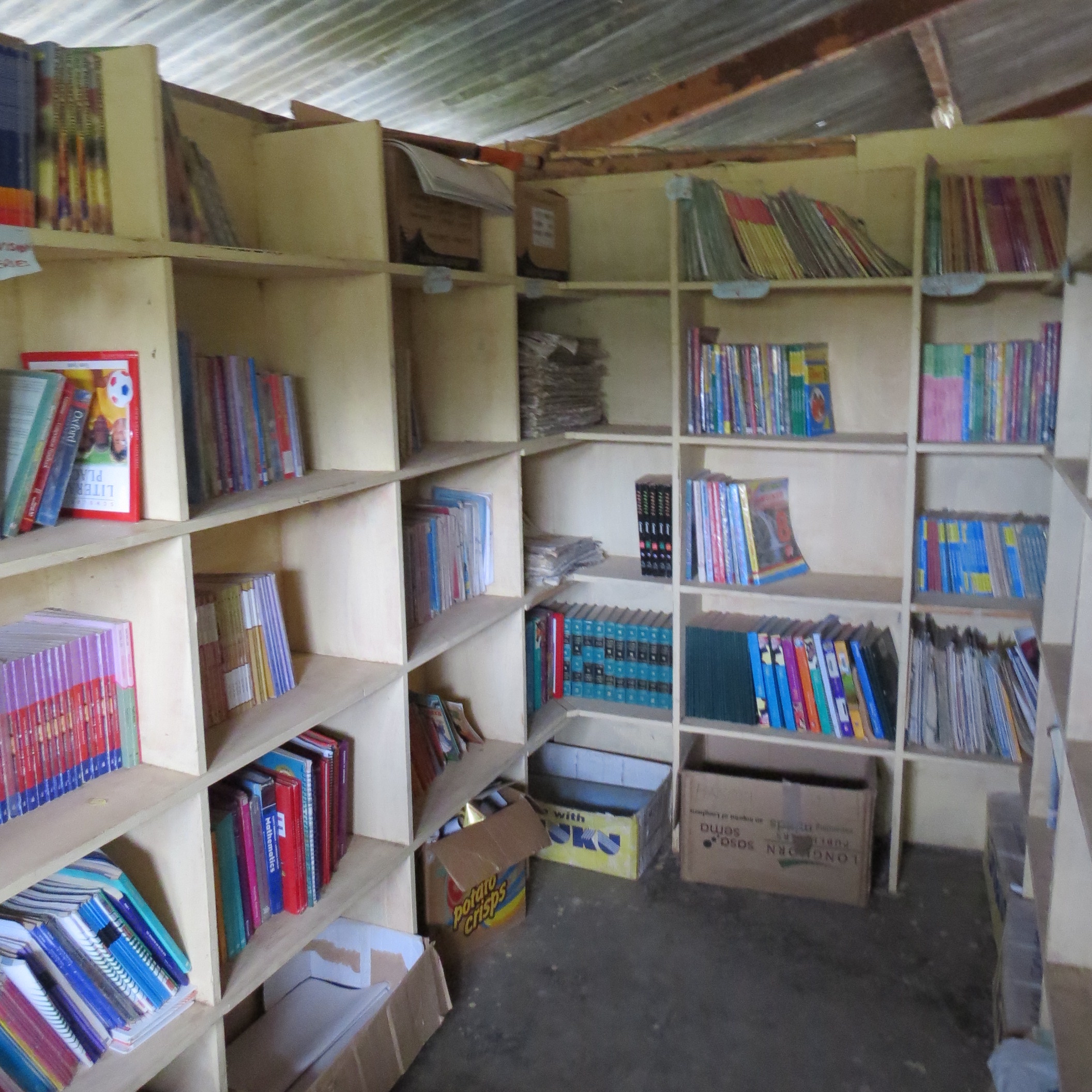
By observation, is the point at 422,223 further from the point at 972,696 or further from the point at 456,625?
the point at 972,696

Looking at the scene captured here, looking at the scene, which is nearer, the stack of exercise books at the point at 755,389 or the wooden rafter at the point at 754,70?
the stack of exercise books at the point at 755,389

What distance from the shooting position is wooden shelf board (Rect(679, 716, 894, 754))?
271 centimetres

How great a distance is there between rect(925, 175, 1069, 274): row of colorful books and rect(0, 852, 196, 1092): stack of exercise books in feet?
7.44

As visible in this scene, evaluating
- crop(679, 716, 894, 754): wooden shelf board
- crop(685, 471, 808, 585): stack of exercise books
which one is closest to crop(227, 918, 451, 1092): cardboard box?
crop(679, 716, 894, 754): wooden shelf board

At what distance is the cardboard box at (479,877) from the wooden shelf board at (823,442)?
110 cm

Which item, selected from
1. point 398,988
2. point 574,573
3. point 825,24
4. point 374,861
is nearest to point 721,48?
point 825,24

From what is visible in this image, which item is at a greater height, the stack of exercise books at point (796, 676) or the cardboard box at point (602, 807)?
the stack of exercise books at point (796, 676)

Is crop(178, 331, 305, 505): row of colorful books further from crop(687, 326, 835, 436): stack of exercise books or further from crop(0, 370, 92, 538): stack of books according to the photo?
crop(687, 326, 835, 436): stack of exercise books

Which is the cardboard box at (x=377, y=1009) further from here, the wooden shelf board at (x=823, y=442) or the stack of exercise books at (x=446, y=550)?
the wooden shelf board at (x=823, y=442)

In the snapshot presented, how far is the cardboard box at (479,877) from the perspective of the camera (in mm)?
2336

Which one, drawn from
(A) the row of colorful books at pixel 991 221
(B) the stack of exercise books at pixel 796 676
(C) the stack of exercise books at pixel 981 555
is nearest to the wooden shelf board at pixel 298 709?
(B) the stack of exercise books at pixel 796 676

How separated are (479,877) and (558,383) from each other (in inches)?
52.0

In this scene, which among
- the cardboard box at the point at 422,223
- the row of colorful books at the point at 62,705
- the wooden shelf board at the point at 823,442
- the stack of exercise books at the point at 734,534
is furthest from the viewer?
the stack of exercise books at the point at 734,534

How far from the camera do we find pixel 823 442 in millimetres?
2580
